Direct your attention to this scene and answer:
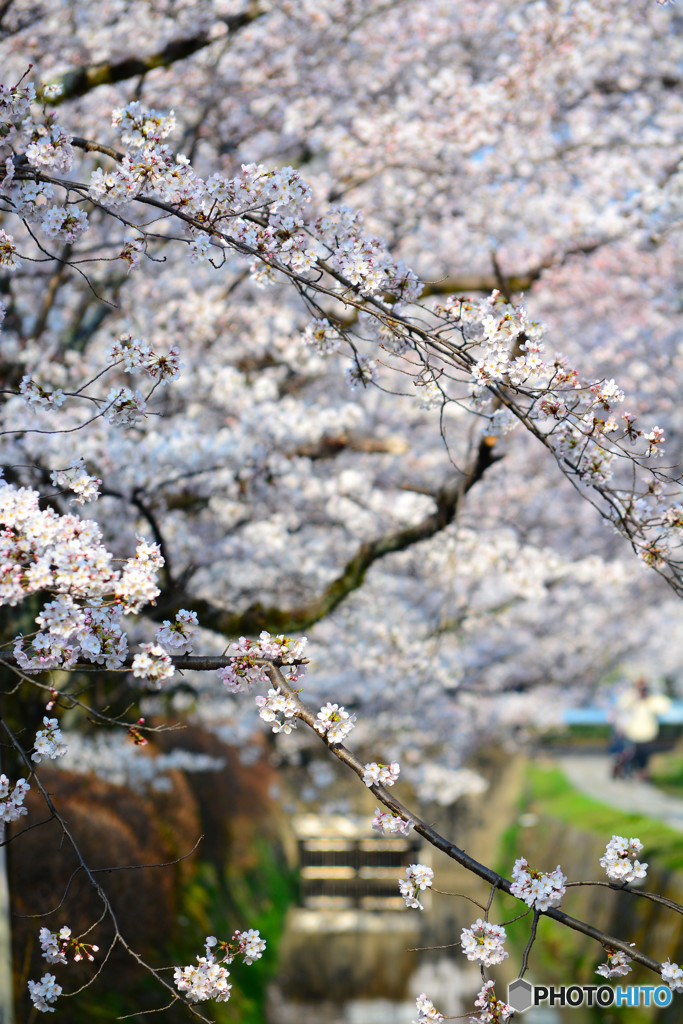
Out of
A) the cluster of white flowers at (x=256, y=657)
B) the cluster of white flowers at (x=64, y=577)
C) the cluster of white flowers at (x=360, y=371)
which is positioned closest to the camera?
the cluster of white flowers at (x=64, y=577)

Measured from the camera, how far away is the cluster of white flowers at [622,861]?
10.0ft

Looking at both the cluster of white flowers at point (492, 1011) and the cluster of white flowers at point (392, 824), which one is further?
the cluster of white flowers at point (392, 824)

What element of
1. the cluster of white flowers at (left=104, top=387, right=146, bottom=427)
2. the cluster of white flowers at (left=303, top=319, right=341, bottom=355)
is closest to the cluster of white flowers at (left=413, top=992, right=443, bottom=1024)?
the cluster of white flowers at (left=104, top=387, right=146, bottom=427)

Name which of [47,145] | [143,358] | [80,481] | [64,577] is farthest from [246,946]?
[47,145]

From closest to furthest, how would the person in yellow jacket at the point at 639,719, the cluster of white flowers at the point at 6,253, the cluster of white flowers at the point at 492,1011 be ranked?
1. the cluster of white flowers at the point at 492,1011
2. the cluster of white flowers at the point at 6,253
3. the person in yellow jacket at the point at 639,719

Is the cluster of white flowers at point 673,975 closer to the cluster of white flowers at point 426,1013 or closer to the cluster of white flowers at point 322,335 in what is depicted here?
the cluster of white flowers at point 426,1013

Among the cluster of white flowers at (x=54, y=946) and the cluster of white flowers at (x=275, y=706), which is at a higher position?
the cluster of white flowers at (x=275, y=706)

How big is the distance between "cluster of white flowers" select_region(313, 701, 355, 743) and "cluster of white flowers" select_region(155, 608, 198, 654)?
0.51 meters

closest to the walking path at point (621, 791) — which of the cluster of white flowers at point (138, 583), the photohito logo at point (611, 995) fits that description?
the photohito logo at point (611, 995)

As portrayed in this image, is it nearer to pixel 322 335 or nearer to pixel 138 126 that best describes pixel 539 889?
pixel 322 335

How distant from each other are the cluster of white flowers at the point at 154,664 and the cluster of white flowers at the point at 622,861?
154cm

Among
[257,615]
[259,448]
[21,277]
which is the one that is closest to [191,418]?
[259,448]

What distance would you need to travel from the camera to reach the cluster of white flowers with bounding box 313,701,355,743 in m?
3.05

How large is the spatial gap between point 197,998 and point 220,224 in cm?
271
